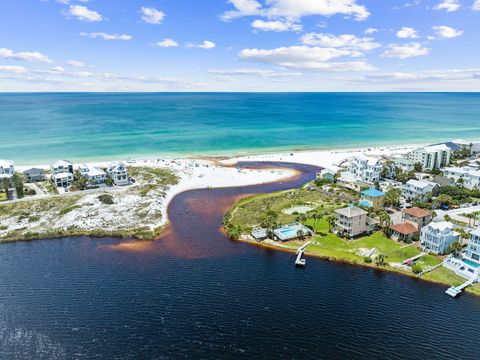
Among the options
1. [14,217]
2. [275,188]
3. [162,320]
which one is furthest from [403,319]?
[14,217]

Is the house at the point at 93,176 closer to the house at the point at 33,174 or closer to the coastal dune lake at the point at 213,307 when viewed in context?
the house at the point at 33,174

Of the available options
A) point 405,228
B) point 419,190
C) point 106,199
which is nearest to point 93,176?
point 106,199

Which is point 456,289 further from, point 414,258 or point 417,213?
point 417,213

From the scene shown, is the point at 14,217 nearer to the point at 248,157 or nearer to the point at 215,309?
the point at 215,309

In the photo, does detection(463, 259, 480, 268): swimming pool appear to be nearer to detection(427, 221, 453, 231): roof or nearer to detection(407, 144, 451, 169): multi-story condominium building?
detection(427, 221, 453, 231): roof

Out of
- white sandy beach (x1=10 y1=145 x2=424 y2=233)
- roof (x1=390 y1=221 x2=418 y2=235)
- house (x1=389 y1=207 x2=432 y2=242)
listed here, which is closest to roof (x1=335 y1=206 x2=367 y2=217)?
roof (x1=390 y1=221 x2=418 y2=235)

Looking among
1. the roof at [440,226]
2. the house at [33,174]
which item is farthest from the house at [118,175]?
the roof at [440,226]
